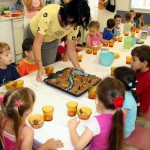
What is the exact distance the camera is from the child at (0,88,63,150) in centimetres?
116

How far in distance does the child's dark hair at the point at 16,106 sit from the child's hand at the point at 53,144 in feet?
0.56

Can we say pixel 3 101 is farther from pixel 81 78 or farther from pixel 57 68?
pixel 57 68

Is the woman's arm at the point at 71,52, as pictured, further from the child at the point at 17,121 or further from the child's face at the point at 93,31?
the child's face at the point at 93,31

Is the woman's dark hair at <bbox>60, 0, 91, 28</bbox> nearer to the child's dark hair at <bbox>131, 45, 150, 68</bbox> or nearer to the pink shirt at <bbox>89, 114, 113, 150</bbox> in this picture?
the child's dark hair at <bbox>131, 45, 150, 68</bbox>

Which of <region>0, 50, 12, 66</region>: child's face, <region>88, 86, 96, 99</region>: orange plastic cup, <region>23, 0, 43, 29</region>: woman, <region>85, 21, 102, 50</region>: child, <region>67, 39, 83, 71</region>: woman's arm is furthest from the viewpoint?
<region>23, 0, 43, 29</region>: woman

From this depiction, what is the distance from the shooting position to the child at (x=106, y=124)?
47.7 inches

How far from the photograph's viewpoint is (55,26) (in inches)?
76.3

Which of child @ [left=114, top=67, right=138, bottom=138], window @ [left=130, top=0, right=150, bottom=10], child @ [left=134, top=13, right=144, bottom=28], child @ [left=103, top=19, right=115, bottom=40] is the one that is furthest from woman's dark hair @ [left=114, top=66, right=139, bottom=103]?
window @ [left=130, top=0, right=150, bottom=10]

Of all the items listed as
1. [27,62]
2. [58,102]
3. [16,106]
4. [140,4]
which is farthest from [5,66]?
[140,4]

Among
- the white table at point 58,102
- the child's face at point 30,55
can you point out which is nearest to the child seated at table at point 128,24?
the white table at point 58,102

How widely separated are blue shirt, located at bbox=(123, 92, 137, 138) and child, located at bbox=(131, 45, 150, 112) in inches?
16.3

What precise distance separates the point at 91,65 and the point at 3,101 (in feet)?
4.14

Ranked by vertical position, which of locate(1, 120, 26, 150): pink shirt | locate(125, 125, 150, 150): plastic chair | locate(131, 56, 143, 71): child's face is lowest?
locate(125, 125, 150, 150): plastic chair

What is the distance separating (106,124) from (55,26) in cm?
106
